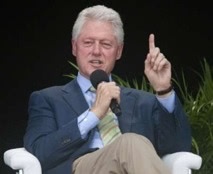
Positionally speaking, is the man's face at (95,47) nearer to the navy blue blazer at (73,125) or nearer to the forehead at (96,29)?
the forehead at (96,29)

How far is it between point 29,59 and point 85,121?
2.45 metres

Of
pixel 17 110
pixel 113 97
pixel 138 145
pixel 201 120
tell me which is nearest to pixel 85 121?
pixel 113 97

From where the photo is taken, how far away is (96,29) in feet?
14.3

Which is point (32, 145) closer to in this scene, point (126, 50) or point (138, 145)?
point (138, 145)

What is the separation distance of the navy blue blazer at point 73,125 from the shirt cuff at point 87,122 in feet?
0.09

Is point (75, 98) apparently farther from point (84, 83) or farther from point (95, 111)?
point (95, 111)

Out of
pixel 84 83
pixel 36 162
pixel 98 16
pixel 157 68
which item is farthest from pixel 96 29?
pixel 36 162

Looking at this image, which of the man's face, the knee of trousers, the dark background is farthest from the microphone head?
the dark background

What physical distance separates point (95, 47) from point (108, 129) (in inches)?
16.5

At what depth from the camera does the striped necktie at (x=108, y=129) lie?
4281 mm

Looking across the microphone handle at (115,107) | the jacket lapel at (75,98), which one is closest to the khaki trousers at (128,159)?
the microphone handle at (115,107)

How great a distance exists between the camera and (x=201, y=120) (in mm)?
5172

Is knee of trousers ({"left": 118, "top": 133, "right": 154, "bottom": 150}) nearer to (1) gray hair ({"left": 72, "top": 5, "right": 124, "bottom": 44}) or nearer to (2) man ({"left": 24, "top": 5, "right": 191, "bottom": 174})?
(2) man ({"left": 24, "top": 5, "right": 191, "bottom": 174})

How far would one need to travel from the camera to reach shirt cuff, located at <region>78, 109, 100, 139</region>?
413 cm
